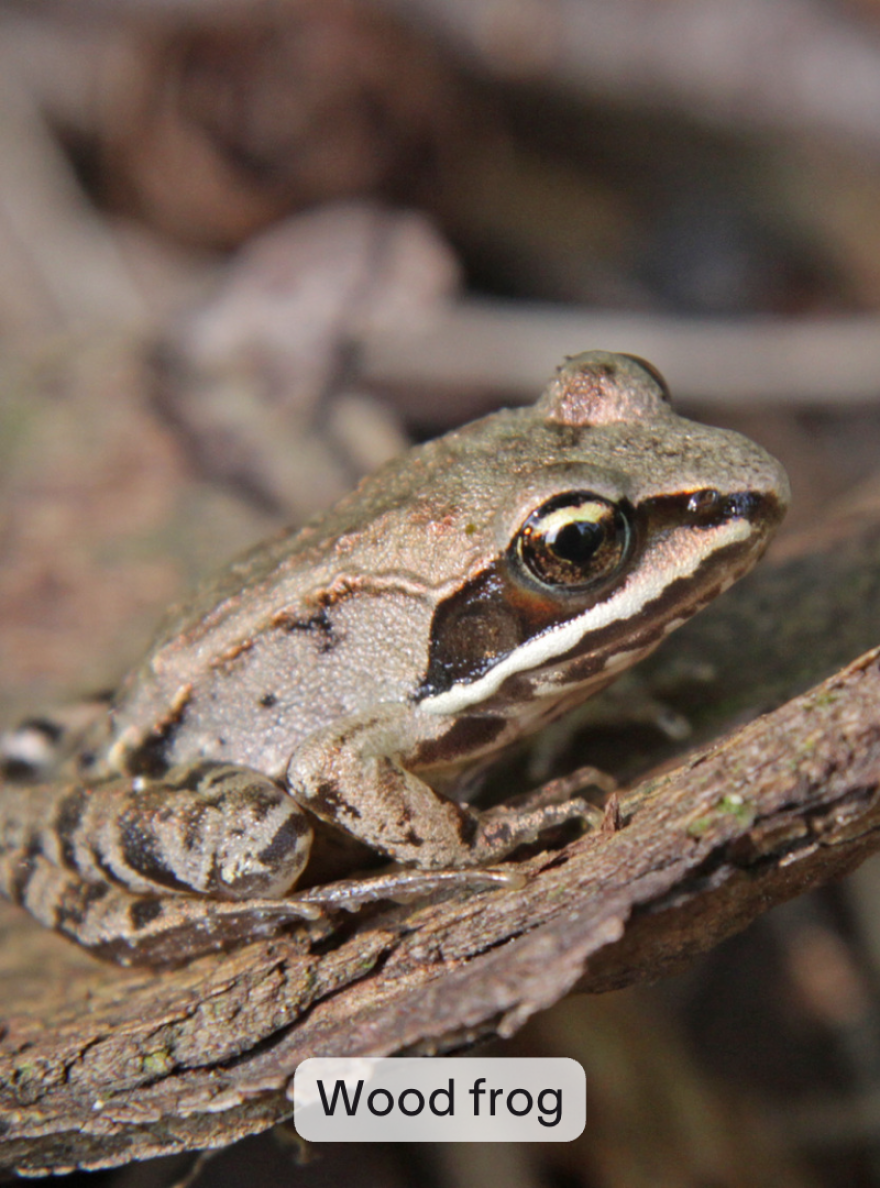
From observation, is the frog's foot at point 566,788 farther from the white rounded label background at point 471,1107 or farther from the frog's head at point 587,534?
the white rounded label background at point 471,1107

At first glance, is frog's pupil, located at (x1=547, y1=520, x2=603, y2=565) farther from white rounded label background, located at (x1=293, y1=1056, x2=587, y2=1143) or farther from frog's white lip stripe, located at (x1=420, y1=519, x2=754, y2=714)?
white rounded label background, located at (x1=293, y1=1056, x2=587, y2=1143)

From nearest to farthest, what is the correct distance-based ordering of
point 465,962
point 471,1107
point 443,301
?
point 465,962, point 471,1107, point 443,301

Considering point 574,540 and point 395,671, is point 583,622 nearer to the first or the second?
point 574,540

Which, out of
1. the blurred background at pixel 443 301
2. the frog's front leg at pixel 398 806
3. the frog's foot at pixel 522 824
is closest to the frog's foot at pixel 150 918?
the frog's front leg at pixel 398 806

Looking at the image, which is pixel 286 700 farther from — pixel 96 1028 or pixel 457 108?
pixel 457 108

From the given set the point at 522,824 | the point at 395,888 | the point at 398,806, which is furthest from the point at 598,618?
the point at 395,888

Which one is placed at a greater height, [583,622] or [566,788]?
[583,622]

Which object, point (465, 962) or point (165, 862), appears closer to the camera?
point (465, 962)
